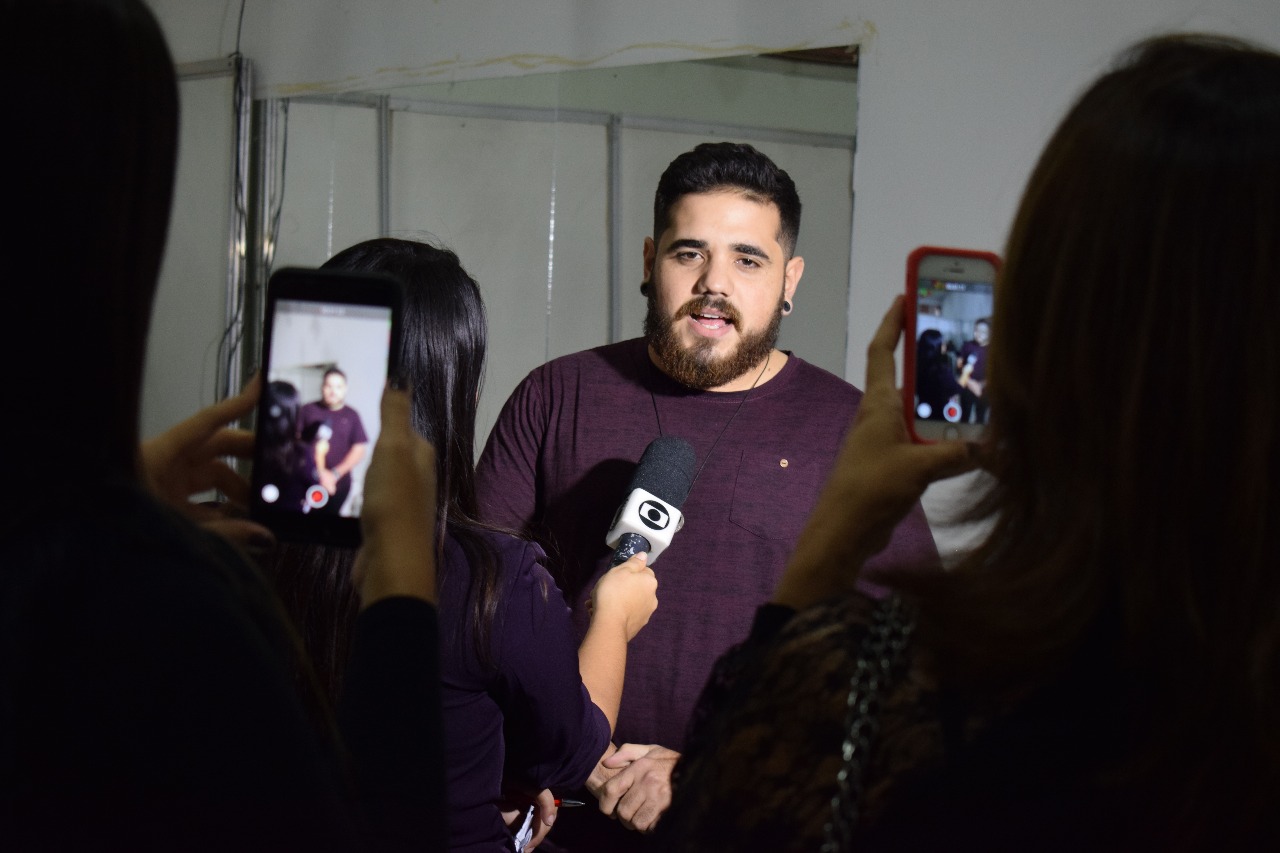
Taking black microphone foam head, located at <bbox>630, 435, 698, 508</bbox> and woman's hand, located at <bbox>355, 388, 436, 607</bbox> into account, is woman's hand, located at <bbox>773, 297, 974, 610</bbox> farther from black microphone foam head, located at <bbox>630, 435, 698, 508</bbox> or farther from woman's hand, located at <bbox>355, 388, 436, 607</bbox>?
black microphone foam head, located at <bbox>630, 435, 698, 508</bbox>

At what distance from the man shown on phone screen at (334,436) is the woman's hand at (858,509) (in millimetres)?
358

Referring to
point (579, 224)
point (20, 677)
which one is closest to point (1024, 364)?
point (20, 677)

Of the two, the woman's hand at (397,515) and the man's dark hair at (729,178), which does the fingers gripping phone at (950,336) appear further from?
the man's dark hair at (729,178)

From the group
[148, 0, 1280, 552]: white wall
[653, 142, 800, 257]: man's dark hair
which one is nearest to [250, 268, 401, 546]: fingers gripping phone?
[653, 142, 800, 257]: man's dark hair

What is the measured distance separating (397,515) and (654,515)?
865mm

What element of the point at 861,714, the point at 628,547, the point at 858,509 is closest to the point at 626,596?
the point at 628,547

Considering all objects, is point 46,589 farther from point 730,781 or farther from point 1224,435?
point 1224,435

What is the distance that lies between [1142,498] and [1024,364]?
0.33 feet

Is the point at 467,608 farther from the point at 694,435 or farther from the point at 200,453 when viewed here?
the point at 694,435

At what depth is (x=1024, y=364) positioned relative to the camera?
65 cm

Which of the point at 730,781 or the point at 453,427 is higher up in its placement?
the point at 453,427

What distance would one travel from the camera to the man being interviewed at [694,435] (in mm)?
1874

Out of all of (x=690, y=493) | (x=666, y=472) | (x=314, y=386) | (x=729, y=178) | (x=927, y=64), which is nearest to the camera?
(x=314, y=386)

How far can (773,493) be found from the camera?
1959 millimetres
